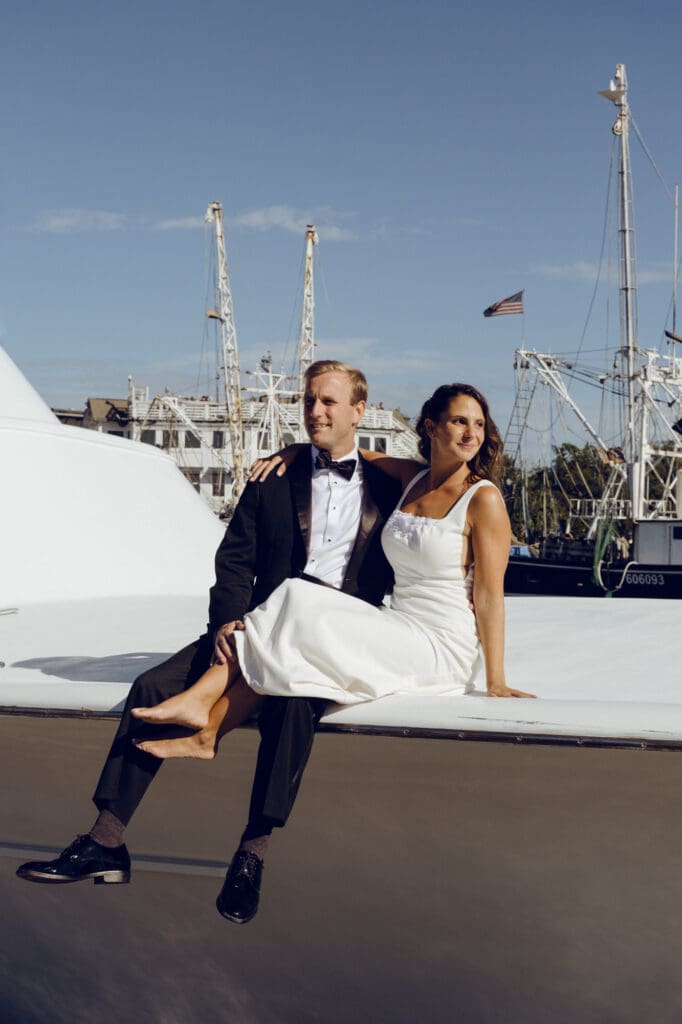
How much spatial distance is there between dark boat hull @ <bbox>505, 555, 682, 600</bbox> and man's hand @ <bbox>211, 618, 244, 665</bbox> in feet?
79.3

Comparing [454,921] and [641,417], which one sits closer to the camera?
[454,921]

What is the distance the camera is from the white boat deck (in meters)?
2.83

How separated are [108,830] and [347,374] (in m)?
1.56

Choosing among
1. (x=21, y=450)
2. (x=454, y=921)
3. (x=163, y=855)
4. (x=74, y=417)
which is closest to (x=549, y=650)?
(x=454, y=921)

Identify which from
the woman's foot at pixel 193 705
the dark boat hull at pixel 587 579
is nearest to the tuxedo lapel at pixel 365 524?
the woman's foot at pixel 193 705

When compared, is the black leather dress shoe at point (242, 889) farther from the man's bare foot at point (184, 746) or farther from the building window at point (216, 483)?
the building window at point (216, 483)

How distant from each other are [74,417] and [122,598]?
58.2 metres

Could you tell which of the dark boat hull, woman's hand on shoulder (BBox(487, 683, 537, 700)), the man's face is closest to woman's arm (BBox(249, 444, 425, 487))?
the man's face

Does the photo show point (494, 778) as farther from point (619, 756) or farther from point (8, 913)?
point (8, 913)

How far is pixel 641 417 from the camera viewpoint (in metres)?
30.3

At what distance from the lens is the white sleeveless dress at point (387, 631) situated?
2.92m

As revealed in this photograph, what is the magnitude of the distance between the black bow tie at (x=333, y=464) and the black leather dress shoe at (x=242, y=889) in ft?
4.04

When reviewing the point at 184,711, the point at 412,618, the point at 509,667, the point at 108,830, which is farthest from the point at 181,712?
the point at 509,667

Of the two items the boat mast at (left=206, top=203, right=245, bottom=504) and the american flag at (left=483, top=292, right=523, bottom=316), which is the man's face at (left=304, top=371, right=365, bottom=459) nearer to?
the american flag at (left=483, top=292, right=523, bottom=316)
